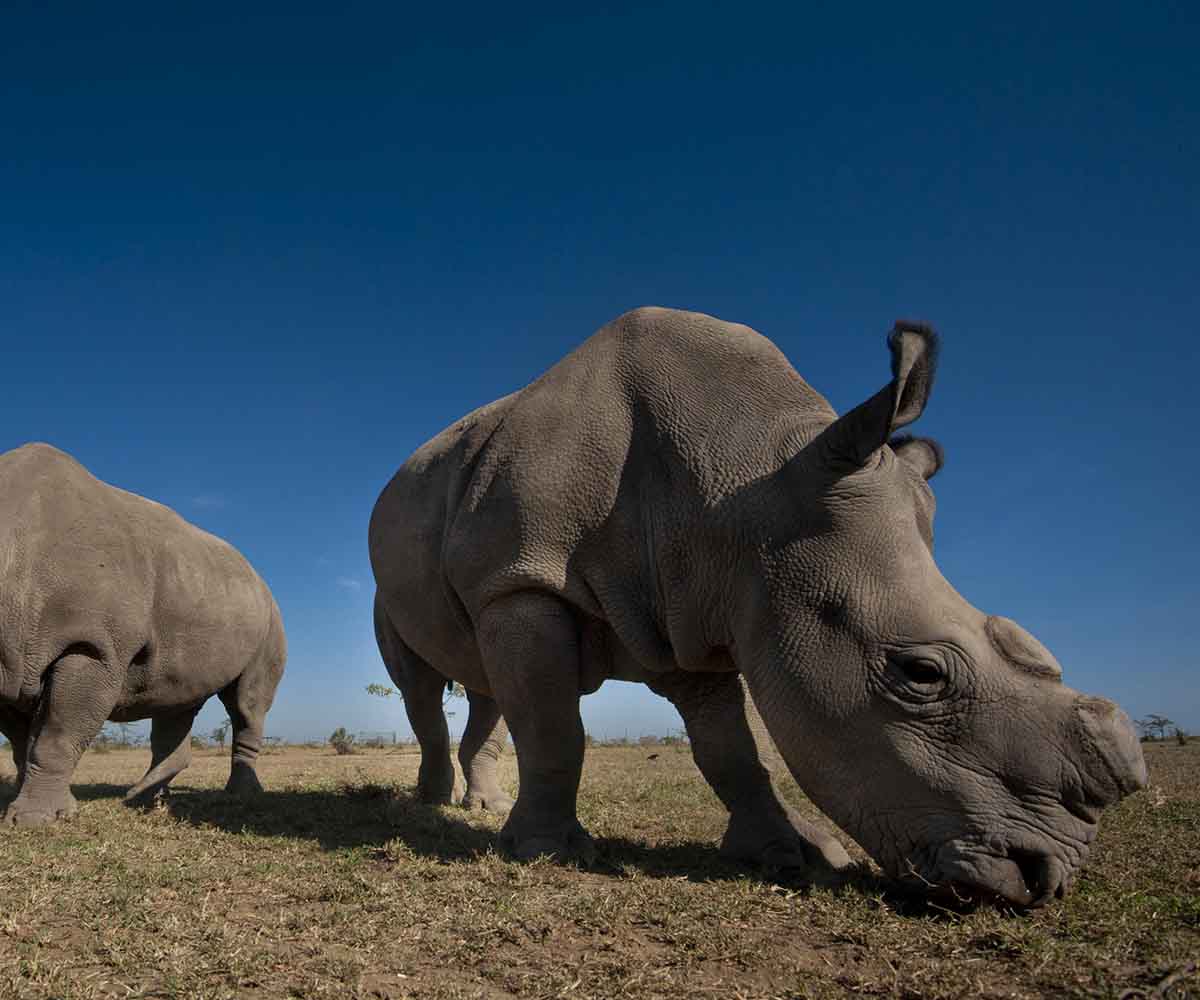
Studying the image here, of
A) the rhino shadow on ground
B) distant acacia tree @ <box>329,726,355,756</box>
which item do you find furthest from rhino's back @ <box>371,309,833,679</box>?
distant acacia tree @ <box>329,726,355,756</box>

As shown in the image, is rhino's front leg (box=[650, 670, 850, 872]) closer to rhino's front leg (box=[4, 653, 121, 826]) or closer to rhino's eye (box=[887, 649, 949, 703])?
rhino's eye (box=[887, 649, 949, 703])

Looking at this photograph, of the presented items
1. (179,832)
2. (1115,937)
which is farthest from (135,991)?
(179,832)

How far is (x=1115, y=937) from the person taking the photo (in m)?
2.81

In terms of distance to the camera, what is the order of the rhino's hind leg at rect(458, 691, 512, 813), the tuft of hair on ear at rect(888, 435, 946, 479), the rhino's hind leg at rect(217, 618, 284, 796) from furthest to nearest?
the rhino's hind leg at rect(217, 618, 284, 796)
the rhino's hind leg at rect(458, 691, 512, 813)
the tuft of hair on ear at rect(888, 435, 946, 479)

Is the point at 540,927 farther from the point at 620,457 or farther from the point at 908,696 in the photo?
the point at 620,457

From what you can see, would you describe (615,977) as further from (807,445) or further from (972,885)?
(807,445)

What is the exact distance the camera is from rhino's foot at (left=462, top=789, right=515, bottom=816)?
7.51 m

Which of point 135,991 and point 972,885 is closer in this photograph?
point 135,991

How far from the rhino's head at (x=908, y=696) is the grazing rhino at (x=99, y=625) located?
17.3 ft

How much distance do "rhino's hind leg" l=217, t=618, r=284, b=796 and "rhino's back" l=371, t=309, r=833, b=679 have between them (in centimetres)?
538

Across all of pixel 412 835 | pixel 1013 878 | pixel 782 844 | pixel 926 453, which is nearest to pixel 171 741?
pixel 412 835

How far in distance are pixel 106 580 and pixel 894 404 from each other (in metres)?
6.06

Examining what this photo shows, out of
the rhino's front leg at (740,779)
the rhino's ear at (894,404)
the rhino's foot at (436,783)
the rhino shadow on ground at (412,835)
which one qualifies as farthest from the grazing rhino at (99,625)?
the rhino's ear at (894,404)

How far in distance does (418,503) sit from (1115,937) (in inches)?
164
